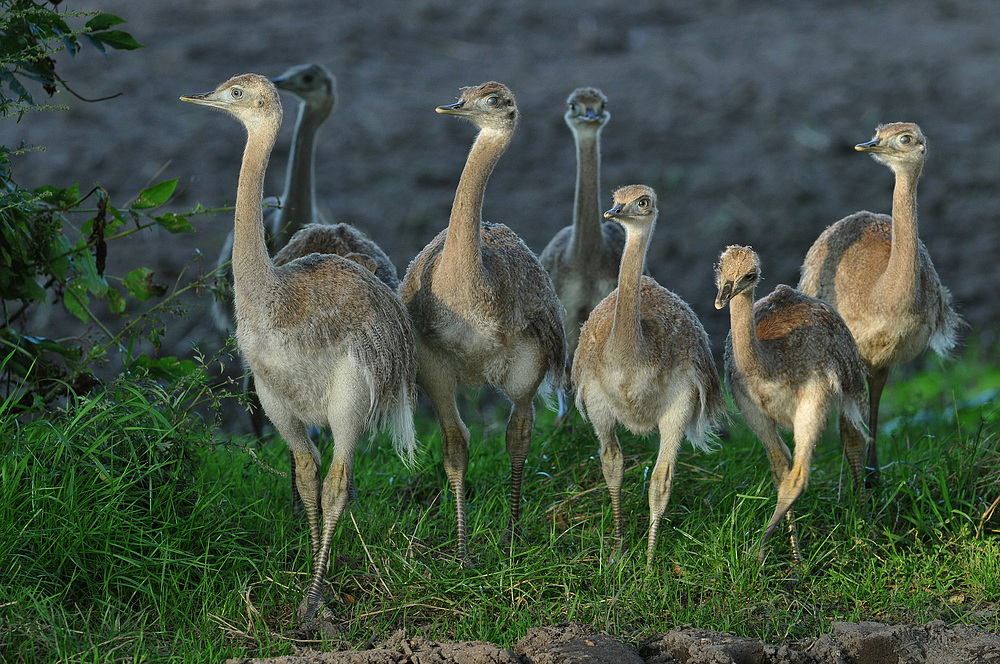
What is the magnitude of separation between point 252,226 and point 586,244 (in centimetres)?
262

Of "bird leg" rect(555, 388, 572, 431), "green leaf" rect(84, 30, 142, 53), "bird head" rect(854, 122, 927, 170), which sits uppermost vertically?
"green leaf" rect(84, 30, 142, 53)

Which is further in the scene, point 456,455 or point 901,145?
point 901,145

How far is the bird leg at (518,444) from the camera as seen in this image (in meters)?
5.43

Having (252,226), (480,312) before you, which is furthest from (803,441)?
(252,226)

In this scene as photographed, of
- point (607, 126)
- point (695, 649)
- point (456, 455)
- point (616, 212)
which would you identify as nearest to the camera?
point (695, 649)

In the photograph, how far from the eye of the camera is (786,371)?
505 cm

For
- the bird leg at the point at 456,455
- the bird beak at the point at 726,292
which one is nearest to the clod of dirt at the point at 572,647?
the bird leg at the point at 456,455

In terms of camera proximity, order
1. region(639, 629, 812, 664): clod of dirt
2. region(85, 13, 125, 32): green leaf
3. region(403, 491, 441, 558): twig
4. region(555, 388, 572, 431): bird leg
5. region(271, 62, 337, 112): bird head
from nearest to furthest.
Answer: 1. region(639, 629, 812, 664): clod of dirt
2. region(403, 491, 441, 558): twig
3. region(85, 13, 125, 32): green leaf
4. region(555, 388, 572, 431): bird leg
5. region(271, 62, 337, 112): bird head

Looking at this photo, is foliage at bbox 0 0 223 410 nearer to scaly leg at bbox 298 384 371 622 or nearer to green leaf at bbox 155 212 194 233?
green leaf at bbox 155 212 194 233

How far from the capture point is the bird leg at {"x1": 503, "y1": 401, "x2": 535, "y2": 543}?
5.43m

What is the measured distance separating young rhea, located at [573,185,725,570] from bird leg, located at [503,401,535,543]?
28cm

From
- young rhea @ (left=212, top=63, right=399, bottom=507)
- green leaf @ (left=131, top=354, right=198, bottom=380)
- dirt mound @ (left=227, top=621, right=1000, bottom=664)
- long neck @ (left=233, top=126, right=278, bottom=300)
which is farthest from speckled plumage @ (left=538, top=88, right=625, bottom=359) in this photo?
dirt mound @ (left=227, top=621, right=1000, bottom=664)

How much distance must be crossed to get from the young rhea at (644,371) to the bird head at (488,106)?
612 millimetres

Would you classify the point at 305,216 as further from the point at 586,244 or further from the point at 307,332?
the point at 307,332
